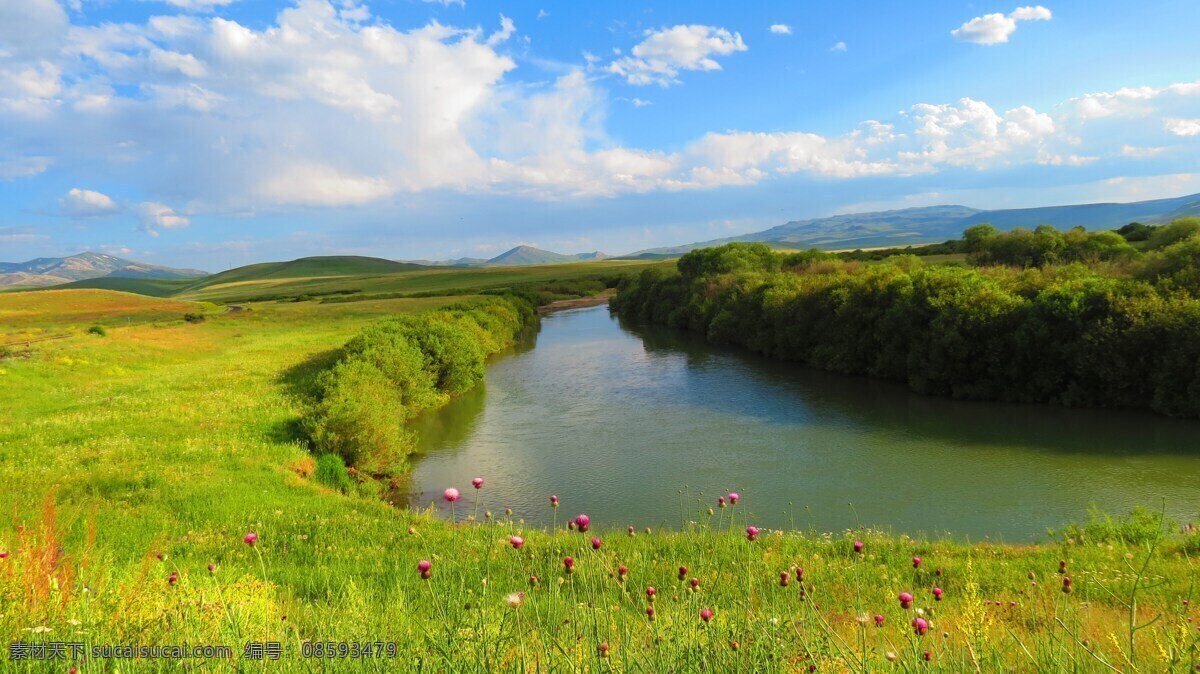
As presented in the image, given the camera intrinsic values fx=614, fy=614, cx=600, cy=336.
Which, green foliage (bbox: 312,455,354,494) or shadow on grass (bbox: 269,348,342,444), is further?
shadow on grass (bbox: 269,348,342,444)

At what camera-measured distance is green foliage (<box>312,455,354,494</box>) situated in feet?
55.0

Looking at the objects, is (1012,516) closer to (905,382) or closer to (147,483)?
(905,382)

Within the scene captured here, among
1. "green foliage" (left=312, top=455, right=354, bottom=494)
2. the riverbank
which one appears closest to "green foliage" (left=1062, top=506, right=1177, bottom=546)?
"green foliage" (left=312, top=455, right=354, bottom=494)

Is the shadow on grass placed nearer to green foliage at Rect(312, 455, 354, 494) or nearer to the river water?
green foliage at Rect(312, 455, 354, 494)

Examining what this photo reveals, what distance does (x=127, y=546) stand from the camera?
29.6 feet

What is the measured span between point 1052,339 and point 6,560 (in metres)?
32.1

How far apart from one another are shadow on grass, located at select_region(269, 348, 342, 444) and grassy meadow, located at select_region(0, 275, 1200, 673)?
161 millimetres

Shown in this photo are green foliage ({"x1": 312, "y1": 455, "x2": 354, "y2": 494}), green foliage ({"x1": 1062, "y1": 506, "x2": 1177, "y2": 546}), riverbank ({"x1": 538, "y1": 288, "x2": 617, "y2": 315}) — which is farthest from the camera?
riverbank ({"x1": 538, "y1": 288, "x2": 617, "y2": 315})

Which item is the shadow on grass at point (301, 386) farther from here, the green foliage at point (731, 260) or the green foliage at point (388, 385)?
the green foliage at point (731, 260)

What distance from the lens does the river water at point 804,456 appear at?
51.7 ft

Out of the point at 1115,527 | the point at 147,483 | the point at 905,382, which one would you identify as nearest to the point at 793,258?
the point at 905,382

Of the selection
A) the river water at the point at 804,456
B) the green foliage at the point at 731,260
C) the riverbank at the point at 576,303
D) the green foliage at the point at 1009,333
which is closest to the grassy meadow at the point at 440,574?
the river water at the point at 804,456

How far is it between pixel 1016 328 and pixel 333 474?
92.2 ft

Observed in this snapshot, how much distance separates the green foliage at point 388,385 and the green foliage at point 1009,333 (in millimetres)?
20838
